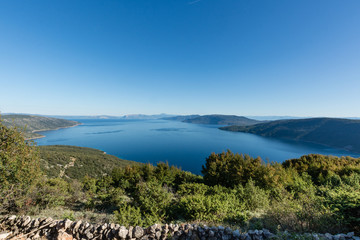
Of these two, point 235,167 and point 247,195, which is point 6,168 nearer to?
point 247,195

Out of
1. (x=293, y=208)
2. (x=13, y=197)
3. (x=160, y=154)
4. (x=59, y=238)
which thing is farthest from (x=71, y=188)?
(x=160, y=154)

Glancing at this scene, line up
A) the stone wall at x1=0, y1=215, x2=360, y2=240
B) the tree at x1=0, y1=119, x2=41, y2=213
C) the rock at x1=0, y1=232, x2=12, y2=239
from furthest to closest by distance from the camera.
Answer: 1. the tree at x1=0, y1=119, x2=41, y2=213
2. the stone wall at x1=0, y1=215, x2=360, y2=240
3. the rock at x1=0, y1=232, x2=12, y2=239

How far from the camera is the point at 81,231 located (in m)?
5.54

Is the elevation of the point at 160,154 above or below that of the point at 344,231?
below

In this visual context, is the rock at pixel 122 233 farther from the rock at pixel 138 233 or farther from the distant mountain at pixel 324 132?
the distant mountain at pixel 324 132

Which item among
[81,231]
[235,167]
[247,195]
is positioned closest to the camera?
[81,231]

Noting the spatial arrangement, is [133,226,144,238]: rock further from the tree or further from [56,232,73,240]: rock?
the tree

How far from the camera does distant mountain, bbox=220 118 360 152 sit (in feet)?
338

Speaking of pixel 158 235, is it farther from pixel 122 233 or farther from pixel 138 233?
pixel 122 233

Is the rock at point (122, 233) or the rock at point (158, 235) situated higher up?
the rock at point (122, 233)

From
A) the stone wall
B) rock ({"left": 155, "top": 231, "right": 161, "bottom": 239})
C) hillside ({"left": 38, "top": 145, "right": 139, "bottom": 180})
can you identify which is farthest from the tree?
hillside ({"left": 38, "top": 145, "right": 139, "bottom": 180})

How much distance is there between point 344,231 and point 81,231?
10702 mm

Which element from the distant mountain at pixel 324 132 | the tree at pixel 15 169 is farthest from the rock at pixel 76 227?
the distant mountain at pixel 324 132

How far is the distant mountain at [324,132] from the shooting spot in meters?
103
